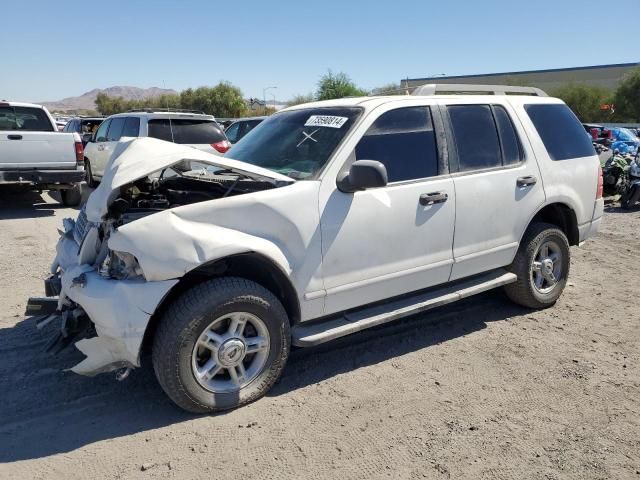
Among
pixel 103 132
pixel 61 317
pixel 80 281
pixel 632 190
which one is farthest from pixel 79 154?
pixel 632 190

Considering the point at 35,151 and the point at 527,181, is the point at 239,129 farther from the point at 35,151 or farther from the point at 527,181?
the point at 527,181

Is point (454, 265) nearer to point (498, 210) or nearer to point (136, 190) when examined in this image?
point (498, 210)

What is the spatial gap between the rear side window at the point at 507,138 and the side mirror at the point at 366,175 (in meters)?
1.70

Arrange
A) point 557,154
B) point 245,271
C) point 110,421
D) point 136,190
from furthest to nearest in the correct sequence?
point 557,154 < point 136,190 < point 245,271 < point 110,421

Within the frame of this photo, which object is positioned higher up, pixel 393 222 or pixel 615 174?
pixel 393 222

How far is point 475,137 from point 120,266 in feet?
9.94

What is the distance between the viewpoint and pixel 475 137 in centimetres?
446

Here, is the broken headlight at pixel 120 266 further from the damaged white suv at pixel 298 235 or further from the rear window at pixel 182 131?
the rear window at pixel 182 131

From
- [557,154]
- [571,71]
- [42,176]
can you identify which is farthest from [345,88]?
[557,154]

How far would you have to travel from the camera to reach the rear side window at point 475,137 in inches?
171

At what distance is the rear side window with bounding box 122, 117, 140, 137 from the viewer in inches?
439

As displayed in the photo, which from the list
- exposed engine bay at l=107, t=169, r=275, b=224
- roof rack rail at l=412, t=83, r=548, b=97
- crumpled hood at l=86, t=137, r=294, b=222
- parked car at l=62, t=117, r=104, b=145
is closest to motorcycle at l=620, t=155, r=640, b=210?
roof rack rail at l=412, t=83, r=548, b=97

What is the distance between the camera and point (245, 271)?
3.58m

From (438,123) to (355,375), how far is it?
210cm
